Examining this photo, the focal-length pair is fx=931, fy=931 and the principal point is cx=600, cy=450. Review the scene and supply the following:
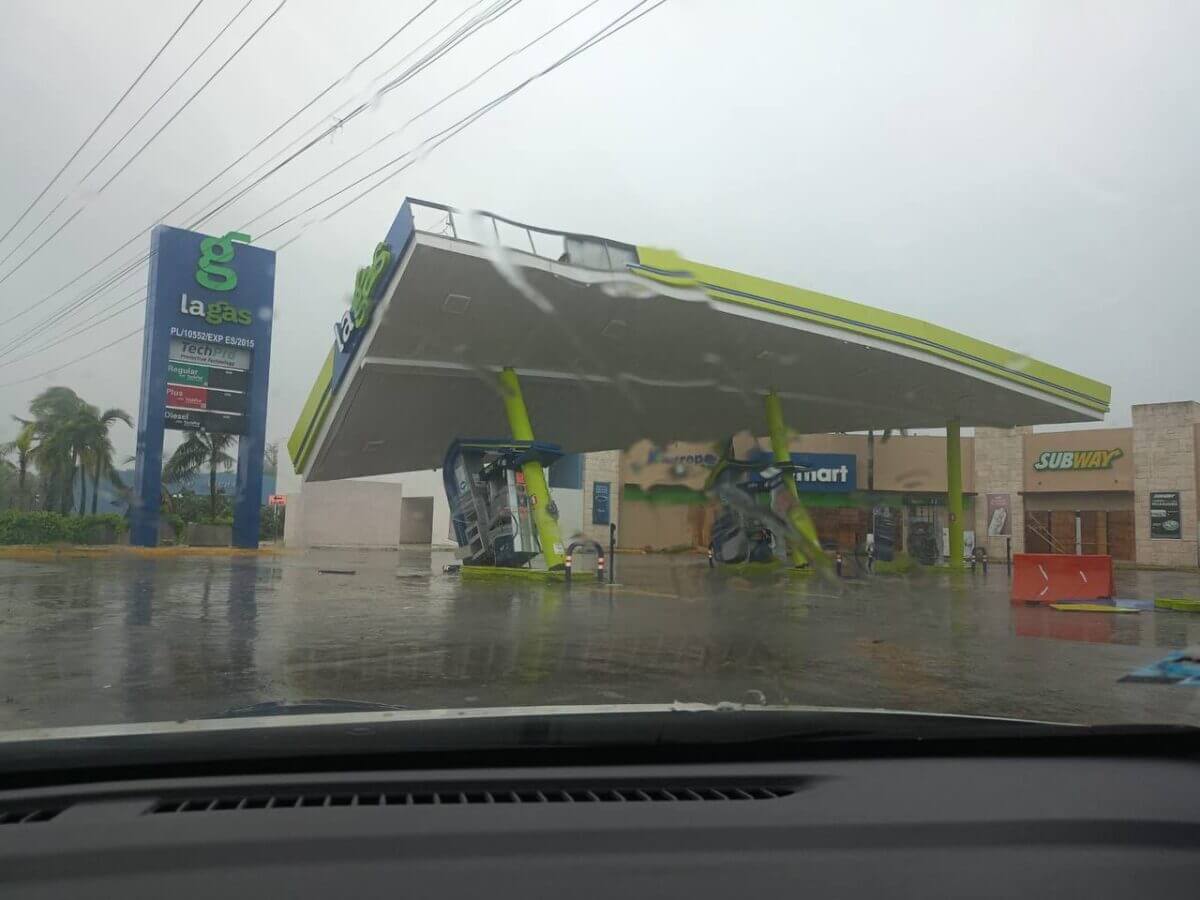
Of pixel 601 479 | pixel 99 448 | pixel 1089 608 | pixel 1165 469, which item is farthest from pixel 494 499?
pixel 1165 469

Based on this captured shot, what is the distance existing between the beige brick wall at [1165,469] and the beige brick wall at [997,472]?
6384 millimetres

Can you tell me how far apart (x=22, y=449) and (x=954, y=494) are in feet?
71.8

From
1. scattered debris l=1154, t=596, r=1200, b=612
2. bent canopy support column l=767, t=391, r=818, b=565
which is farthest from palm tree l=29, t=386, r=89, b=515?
scattered debris l=1154, t=596, r=1200, b=612

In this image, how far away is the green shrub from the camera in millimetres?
24875

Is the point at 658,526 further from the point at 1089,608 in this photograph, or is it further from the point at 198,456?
the point at 198,456

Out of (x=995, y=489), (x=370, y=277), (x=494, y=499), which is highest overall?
(x=370, y=277)

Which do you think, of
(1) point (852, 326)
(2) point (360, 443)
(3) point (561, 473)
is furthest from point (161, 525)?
(1) point (852, 326)

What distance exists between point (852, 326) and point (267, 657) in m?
13.6

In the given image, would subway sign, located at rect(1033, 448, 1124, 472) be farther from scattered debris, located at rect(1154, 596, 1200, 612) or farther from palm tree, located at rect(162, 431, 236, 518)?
palm tree, located at rect(162, 431, 236, 518)

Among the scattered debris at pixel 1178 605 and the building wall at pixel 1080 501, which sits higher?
the building wall at pixel 1080 501

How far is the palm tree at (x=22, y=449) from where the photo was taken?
1606 centimetres

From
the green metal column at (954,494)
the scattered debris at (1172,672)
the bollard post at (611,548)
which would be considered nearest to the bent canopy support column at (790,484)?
the bollard post at (611,548)

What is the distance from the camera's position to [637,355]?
58.7 feet

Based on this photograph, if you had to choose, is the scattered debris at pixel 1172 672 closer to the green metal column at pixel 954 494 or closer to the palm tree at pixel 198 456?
the green metal column at pixel 954 494
